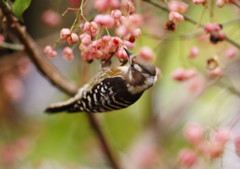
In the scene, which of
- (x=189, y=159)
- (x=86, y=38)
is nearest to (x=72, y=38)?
(x=86, y=38)

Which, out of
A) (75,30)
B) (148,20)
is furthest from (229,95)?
(148,20)

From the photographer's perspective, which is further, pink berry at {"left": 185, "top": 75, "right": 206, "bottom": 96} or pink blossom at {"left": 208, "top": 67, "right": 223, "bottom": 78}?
pink berry at {"left": 185, "top": 75, "right": 206, "bottom": 96}

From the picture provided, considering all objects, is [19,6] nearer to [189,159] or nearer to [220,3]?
[220,3]

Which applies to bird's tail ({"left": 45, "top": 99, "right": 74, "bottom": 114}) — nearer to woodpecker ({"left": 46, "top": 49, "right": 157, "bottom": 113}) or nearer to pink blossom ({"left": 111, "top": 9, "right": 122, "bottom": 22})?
woodpecker ({"left": 46, "top": 49, "right": 157, "bottom": 113})

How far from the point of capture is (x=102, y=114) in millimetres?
5293

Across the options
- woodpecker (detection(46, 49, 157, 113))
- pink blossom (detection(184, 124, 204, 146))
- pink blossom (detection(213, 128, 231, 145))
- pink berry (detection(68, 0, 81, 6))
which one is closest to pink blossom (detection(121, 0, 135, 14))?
woodpecker (detection(46, 49, 157, 113))

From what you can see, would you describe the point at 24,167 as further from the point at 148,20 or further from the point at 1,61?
the point at 148,20

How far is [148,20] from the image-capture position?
4.43m

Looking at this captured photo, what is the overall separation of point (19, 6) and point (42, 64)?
769 millimetres

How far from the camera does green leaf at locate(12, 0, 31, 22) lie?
2.18 metres

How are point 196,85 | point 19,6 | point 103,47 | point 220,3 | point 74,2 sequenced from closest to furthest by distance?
point 103,47
point 19,6
point 220,3
point 74,2
point 196,85

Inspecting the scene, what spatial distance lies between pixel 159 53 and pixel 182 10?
6.44 ft

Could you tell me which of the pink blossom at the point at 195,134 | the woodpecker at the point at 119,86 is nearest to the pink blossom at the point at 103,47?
the woodpecker at the point at 119,86

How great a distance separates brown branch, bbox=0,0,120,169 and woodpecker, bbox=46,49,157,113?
29 cm
